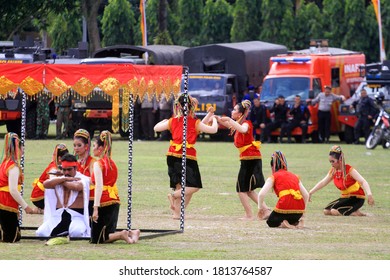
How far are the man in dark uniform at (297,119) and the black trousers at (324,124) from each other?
0.40 meters

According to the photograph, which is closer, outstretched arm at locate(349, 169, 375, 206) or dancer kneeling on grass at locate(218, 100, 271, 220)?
outstretched arm at locate(349, 169, 375, 206)

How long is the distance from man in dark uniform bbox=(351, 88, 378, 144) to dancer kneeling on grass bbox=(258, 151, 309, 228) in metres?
21.6

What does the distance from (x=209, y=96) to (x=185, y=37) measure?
2080 centimetres

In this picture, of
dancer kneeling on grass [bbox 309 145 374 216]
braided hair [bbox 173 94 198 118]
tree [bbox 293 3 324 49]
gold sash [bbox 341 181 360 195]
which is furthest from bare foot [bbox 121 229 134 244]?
tree [bbox 293 3 324 49]

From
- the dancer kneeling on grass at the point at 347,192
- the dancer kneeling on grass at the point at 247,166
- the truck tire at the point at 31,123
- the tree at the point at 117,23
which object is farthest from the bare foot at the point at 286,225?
the tree at the point at 117,23

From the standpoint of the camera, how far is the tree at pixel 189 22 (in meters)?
60.7

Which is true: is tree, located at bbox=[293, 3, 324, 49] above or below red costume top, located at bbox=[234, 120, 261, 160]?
below

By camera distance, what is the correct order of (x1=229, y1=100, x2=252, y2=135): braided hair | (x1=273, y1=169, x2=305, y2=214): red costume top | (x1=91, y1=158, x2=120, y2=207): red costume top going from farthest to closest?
(x1=229, y1=100, x2=252, y2=135): braided hair, (x1=273, y1=169, x2=305, y2=214): red costume top, (x1=91, y1=158, x2=120, y2=207): red costume top

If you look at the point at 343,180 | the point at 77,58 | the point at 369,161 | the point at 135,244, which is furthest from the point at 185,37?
the point at 135,244

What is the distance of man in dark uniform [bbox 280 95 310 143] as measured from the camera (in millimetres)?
39719

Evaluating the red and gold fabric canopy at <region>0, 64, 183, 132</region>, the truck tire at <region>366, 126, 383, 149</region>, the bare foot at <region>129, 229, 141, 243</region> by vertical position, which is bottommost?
the truck tire at <region>366, 126, 383, 149</region>

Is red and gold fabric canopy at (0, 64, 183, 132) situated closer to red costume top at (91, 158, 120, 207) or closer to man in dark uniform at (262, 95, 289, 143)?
red costume top at (91, 158, 120, 207)

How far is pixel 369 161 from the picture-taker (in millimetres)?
31734
